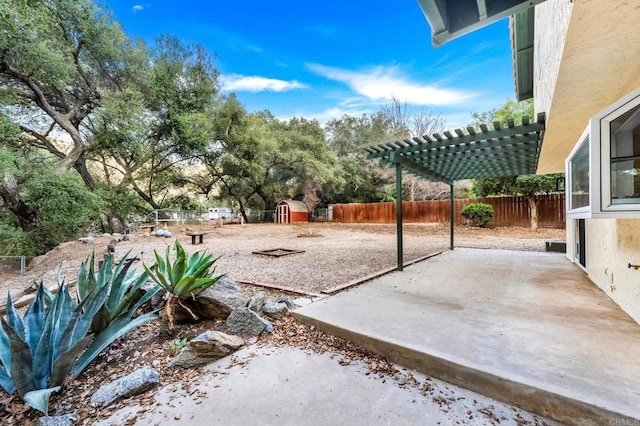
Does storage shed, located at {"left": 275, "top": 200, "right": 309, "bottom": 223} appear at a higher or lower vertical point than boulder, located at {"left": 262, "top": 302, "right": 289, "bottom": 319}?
higher

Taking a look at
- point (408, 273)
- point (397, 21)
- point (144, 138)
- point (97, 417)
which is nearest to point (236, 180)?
point (144, 138)

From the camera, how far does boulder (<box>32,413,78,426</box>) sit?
1.37m

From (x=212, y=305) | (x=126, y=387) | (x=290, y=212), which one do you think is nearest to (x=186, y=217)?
(x=290, y=212)

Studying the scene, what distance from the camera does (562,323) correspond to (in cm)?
243

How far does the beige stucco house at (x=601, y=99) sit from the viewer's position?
1.49 metres

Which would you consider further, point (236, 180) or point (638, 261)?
point (236, 180)

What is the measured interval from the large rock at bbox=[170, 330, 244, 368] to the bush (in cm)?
1258

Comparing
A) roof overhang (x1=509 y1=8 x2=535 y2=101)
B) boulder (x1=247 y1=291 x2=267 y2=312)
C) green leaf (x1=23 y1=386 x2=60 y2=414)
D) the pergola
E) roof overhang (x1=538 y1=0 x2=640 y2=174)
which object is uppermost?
roof overhang (x1=509 y1=8 x2=535 y2=101)

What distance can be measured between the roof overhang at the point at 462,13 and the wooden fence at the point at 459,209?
40.4 feet

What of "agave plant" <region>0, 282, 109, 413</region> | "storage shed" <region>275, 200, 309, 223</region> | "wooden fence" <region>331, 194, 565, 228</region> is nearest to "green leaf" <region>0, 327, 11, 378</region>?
"agave plant" <region>0, 282, 109, 413</region>

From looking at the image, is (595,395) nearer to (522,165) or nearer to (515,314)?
(515,314)

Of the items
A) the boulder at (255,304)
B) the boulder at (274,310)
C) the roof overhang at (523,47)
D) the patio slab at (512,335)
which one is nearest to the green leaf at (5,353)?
the boulder at (255,304)

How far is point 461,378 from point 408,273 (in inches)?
111

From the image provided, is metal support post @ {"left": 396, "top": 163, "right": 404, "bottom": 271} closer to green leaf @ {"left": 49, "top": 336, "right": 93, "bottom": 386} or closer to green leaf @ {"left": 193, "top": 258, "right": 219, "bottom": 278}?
green leaf @ {"left": 193, "top": 258, "right": 219, "bottom": 278}
